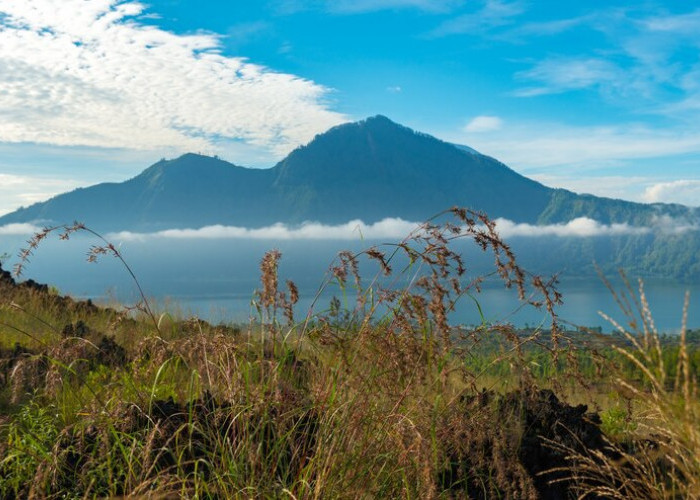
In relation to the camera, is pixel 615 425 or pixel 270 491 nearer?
pixel 270 491

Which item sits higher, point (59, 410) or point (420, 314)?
point (420, 314)

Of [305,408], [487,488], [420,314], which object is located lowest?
[487,488]

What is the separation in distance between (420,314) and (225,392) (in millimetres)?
1263

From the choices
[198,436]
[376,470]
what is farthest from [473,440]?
[198,436]

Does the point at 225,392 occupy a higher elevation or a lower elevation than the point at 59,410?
higher

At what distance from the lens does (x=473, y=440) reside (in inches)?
155

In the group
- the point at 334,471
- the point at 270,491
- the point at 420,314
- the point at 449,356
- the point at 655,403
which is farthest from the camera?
the point at 449,356

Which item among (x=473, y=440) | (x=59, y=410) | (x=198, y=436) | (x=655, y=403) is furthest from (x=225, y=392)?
(x=655, y=403)

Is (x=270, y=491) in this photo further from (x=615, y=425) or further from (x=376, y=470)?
(x=615, y=425)

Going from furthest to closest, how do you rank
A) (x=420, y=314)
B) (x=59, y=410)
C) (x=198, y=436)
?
(x=59, y=410) → (x=198, y=436) → (x=420, y=314)

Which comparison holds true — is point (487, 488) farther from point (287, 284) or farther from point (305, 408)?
point (287, 284)

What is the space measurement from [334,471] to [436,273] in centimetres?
123

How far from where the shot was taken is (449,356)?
4172mm

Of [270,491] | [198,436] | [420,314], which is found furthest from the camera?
[198,436]
